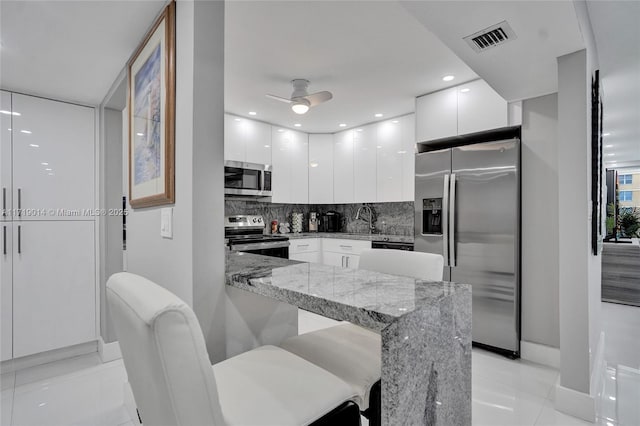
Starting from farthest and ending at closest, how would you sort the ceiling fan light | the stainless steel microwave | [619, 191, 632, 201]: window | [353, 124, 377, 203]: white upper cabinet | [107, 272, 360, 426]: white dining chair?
[619, 191, 632, 201]: window
[353, 124, 377, 203]: white upper cabinet
the stainless steel microwave
the ceiling fan light
[107, 272, 360, 426]: white dining chair

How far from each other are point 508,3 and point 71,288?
3.59 meters

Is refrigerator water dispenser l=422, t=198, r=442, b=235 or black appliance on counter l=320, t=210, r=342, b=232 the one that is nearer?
refrigerator water dispenser l=422, t=198, r=442, b=235

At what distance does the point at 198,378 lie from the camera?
61 centimetres

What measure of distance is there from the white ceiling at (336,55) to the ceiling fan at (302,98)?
3.1 inches

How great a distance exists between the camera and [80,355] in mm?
2807

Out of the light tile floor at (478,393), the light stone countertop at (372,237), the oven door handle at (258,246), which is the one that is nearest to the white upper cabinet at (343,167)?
the light stone countertop at (372,237)

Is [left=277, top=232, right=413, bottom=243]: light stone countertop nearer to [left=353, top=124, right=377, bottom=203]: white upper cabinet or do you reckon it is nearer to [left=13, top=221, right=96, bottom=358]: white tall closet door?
[left=353, top=124, right=377, bottom=203]: white upper cabinet

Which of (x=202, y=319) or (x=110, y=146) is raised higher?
(x=110, y=146)

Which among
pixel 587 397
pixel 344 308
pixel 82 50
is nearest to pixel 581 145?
pixel 587 397

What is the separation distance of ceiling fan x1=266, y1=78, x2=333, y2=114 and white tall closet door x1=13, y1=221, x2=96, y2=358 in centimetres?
207

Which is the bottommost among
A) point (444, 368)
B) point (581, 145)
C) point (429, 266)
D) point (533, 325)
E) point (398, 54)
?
point (533, 325)

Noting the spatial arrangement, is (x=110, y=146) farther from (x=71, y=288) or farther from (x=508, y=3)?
(x=508, y=3)

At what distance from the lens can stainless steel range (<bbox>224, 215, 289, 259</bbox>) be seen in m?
3.63

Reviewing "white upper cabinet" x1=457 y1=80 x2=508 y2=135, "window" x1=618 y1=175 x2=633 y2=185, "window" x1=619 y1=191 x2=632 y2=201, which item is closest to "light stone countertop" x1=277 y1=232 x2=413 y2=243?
"white upper cabinet" x1=457 y1=80 x2=508 y2=135
